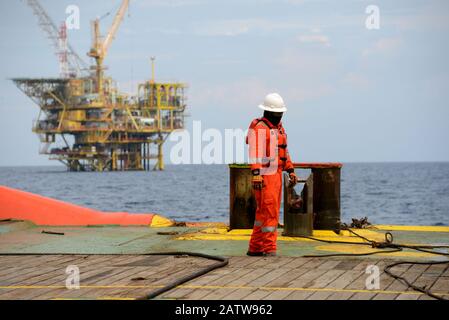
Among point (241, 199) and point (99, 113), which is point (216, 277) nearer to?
point (241, 199)

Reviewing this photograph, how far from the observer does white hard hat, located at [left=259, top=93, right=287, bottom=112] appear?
829 cm

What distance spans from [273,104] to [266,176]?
Answer: 0.82m

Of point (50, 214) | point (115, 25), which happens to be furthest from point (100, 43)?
point (50, 214)

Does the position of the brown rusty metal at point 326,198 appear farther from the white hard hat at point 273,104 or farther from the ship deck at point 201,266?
the white hard hat at point 273,104

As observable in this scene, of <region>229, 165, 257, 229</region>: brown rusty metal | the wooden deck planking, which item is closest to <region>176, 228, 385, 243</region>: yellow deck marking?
<region>229, 165, 257, 229</region>: brown rusty metal

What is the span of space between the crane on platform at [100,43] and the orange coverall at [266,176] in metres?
110

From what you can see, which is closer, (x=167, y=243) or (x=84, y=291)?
(x=84, y=291)

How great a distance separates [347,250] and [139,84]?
118531mm

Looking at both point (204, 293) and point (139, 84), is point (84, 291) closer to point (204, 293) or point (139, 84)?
point (204, 293)

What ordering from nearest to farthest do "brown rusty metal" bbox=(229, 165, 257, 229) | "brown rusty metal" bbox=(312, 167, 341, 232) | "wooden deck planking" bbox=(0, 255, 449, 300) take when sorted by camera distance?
1. "wooden deck planking" bbox=(0, 255, 449, 300)
2. "brown rusty metal" bbox=(312, 167, 341, 232)
3. "brown rusty metal" bbox=(229, 165, 257, 229)

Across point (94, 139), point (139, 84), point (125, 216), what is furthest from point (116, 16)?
point (125, 216)

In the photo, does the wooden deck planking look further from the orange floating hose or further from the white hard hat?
the orange floating hose

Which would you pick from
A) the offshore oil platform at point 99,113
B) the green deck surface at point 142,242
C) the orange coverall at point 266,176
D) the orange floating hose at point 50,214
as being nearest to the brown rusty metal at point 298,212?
the green deck surface at point 142,242

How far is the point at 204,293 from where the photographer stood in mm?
6152
